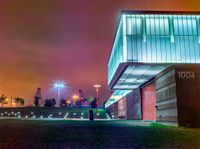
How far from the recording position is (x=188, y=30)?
3086cm

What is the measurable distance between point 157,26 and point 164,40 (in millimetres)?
1781

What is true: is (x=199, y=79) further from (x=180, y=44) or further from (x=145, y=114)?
(x=145, y=114)

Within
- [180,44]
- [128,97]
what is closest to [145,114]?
[128,97]

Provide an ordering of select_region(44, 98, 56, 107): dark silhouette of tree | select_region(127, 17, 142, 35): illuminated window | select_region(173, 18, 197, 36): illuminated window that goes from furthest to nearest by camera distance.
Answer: select_region(44, 98, 56, 107): dark silhouette of tree → select_region(127, 17, 142, 35): illuminated window → select_region(173, 18, 197, 36): illuminated window

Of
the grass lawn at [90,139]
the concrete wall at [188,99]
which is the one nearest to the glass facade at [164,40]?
the concrete wall at [188,99]

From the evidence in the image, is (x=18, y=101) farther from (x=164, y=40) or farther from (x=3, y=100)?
(x=164, y=40)

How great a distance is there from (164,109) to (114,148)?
76.5 feet

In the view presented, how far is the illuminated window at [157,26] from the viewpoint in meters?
30.9

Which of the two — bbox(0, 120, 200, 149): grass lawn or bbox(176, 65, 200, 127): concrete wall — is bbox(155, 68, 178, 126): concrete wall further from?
bbox(0, 120, 200, 149): grass lawn

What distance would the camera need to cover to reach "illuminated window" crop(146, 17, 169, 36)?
3089cm

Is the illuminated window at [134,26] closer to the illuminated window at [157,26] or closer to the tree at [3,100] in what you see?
the illuminated window at [157,26]

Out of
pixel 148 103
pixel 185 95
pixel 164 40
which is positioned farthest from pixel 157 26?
pixel 148 103

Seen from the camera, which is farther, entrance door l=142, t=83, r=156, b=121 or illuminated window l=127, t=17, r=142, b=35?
entrance door l=142, t=83, r=156, b=121

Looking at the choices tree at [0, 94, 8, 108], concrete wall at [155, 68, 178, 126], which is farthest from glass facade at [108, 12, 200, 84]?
tree at [0, 94, 8, 108]
